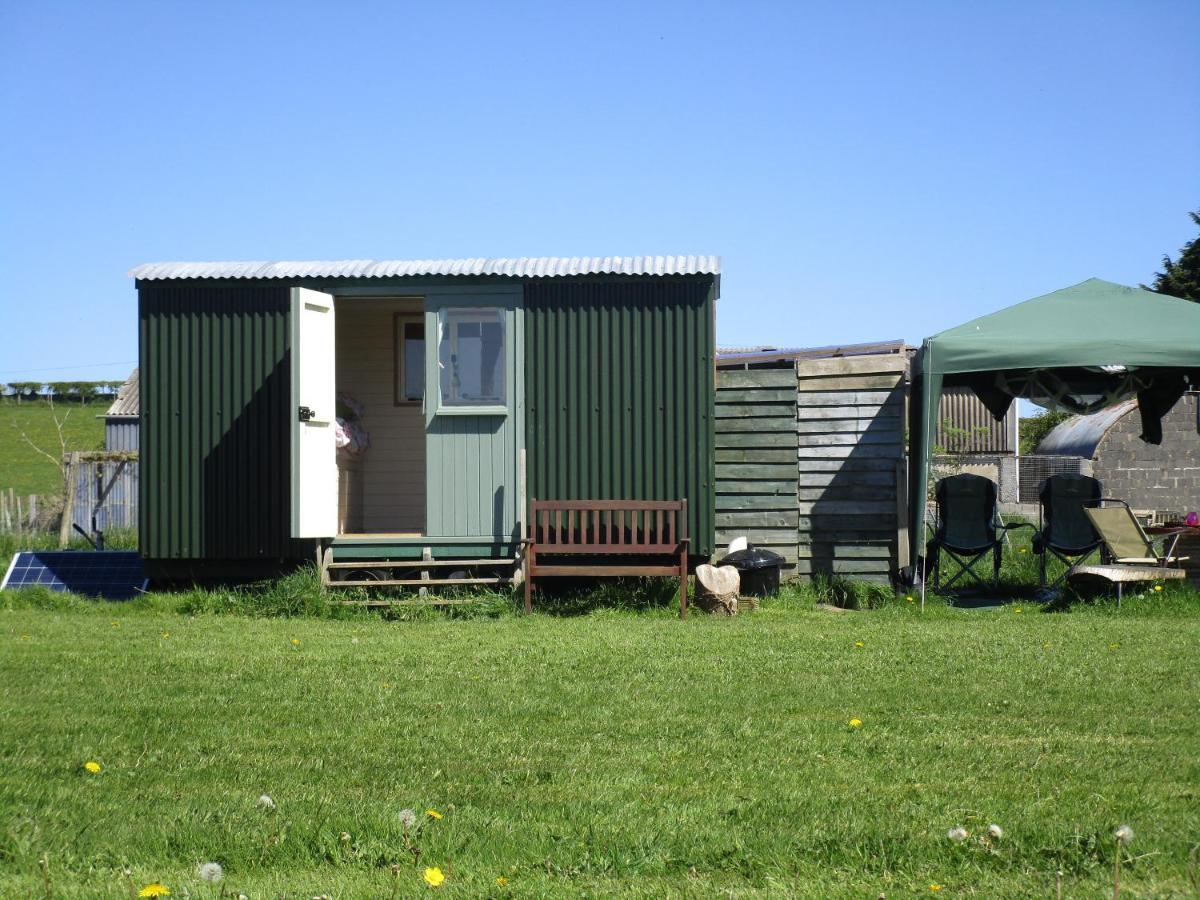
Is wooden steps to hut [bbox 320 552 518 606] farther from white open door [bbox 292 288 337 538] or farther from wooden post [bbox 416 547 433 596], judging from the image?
white open door [bbox 292 288 337 538]

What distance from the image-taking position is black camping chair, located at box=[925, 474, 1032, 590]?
11.5m

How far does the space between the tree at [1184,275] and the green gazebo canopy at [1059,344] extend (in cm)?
1708

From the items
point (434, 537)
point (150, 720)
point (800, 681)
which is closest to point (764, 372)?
point (434, 537)

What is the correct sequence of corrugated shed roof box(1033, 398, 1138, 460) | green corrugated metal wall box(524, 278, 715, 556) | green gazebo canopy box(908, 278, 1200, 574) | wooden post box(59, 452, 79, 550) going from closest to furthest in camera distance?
green gazebo canopy box(908, 278, 1200, 574)
green corrugated metal wall box(524, 278, 715, 556)
wooden post box(59, 452, 79, 550)
corrugated shed roof box(1033, 398, 1138, 460)

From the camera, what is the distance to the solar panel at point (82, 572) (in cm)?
1152

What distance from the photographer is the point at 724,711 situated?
5359mm

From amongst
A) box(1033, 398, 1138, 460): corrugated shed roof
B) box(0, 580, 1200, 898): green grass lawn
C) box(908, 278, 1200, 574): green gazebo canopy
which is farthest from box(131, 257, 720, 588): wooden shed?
box(1033, 398, 1138, 460): corrugated shed roof

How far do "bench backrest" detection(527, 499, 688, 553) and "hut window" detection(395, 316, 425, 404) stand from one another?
3.13 m

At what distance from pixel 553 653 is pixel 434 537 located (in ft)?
13.1

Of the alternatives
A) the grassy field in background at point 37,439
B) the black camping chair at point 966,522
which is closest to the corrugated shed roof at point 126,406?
the grassy field in background at point 37,439

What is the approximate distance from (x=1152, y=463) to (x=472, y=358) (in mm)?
13821

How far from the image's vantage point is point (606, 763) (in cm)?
434

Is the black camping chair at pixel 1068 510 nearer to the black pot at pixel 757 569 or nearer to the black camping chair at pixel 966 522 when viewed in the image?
the black camping chair at pixel 966 522

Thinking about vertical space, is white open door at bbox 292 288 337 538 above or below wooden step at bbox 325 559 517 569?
above
